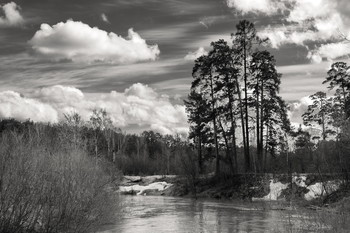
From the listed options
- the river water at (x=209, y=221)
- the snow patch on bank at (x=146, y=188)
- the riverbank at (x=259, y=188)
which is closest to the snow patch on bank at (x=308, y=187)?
the riverbank at (x=259, y=188)

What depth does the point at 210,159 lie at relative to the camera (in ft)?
171

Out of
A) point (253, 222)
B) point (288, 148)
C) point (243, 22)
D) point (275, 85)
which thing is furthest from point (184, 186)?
point (253, 222)

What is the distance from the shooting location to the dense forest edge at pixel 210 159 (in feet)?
40.7

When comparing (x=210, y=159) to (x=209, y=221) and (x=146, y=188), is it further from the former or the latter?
(x=209, y=221)

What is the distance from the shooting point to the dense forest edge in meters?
12.4

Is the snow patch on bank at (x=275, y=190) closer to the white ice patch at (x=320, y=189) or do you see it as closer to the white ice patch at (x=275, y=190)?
the white ice patch at (x=275, y=190)

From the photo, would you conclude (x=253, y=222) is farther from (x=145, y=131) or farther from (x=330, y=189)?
(x=145, y=131)

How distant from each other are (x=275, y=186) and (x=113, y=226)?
19578 mm

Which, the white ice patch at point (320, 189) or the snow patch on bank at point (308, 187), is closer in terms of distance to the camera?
the white ice patch at point (320, 189)

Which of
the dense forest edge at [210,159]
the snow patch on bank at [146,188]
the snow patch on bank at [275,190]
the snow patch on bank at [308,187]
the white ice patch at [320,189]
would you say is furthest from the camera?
the snow patch on bank at [146,188]

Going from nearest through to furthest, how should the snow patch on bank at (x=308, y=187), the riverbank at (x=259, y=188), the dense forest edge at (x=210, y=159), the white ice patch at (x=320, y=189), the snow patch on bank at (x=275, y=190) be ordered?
the dense forest edge at (x=210, y=159), the white ice patch at (x=320, y=189), the snow patch on bank at (x=308, y=187), the riverbank at (x=259, y=188), the snow patch on bank at (x=275, y=190)

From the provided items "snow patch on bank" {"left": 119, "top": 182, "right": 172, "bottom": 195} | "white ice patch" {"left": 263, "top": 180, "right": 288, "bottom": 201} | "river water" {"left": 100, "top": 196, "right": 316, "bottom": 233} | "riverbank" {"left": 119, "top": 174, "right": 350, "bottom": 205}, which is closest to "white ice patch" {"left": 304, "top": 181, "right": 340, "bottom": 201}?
"riverbank" {"left": 119, "top": 174, "right": 350, "bottom": 205}

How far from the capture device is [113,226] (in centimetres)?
2283

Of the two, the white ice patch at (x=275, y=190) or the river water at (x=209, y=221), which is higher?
the white ice patch at (x=275, y=190)
